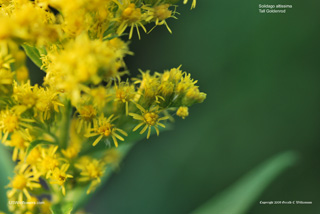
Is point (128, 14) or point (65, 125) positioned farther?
point (65, 125)

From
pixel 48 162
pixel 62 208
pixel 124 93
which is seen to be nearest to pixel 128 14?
pixel 124 93

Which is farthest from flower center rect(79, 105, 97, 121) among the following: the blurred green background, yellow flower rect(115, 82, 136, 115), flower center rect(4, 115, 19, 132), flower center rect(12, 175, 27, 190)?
the blurred green background

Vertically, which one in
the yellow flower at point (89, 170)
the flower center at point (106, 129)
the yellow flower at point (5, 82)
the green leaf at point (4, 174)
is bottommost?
the green leaf at point (4, 174)

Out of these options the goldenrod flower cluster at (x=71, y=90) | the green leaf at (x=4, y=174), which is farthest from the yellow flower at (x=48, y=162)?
the green leaf at (x=4, y=174)

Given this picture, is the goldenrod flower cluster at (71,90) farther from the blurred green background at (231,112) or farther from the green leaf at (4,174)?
the blurred green background at (231,112)

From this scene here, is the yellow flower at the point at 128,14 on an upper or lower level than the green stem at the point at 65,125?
upper

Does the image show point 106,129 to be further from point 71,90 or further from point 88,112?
point 71,90

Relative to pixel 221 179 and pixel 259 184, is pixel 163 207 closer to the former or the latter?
pixel 221 179

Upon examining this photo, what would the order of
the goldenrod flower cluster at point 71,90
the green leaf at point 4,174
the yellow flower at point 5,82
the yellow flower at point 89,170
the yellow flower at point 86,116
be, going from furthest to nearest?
the green leaf at point 4,174 < the yellow flower at point 89,170 < the yellow flower at point 86,116 < the yellow flower at point 5,82 < the goldenrod flower cluster at point 71,90

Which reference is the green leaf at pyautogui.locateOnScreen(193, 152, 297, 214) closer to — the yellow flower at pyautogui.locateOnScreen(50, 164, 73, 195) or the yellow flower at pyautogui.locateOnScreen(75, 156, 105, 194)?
the yellow flower at pyautogui.locateOnScreen(75, 156, 105, 194)
